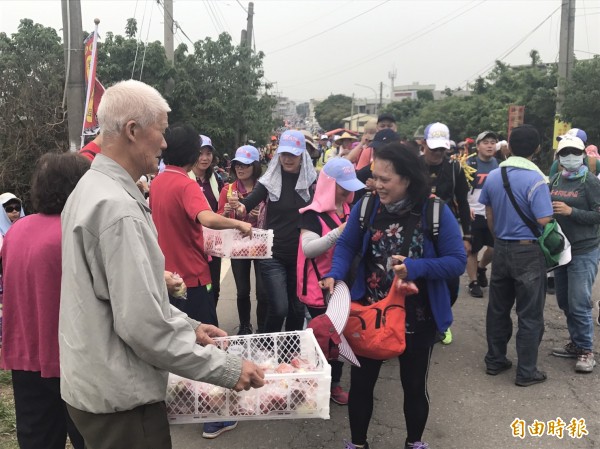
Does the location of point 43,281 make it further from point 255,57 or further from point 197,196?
point 255,57

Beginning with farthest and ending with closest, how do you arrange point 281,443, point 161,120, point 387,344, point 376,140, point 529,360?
point 376,140, point 529,360, point 281,443, point 387,344, point 161,120

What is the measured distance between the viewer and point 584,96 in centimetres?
1756

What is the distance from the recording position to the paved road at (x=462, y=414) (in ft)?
10.7

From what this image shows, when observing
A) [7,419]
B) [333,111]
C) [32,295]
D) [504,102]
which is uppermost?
[333,111]

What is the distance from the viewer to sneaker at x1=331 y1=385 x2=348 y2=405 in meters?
3.76

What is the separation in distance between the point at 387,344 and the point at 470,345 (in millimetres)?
2502

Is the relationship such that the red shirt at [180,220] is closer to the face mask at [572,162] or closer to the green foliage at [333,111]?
the face mask at [572,162]

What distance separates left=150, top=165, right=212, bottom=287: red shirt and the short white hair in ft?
4.45

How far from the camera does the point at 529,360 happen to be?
402cm

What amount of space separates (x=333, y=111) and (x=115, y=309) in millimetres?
97429

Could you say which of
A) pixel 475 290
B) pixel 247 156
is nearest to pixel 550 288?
pixel 475 290

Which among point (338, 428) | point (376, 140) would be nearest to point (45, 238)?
point (338, 428)

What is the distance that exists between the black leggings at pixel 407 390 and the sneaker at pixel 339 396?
0.74m

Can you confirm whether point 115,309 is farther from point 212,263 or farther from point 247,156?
point 247,156
